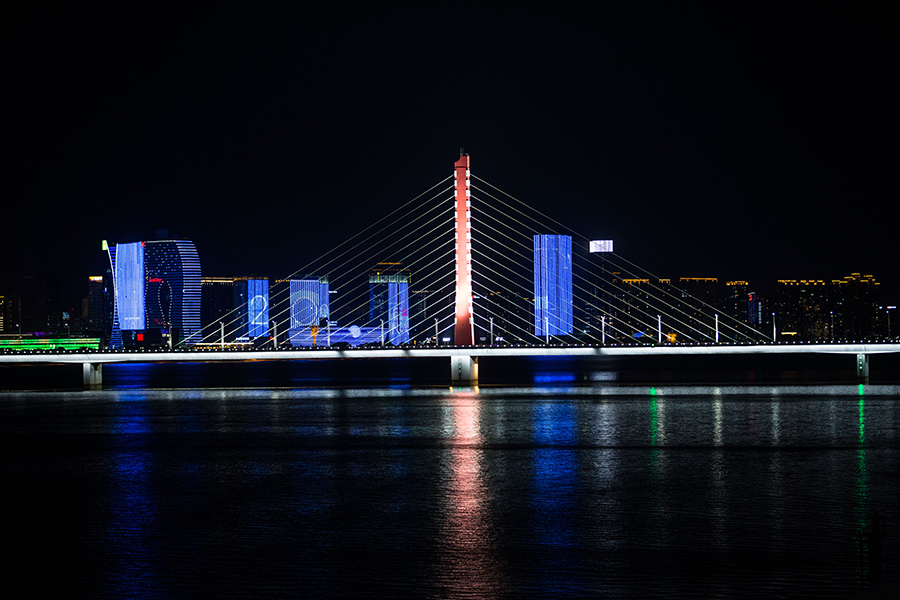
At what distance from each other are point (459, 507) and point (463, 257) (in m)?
53.6

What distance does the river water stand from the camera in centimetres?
1161

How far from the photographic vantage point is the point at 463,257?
70625 millimetres

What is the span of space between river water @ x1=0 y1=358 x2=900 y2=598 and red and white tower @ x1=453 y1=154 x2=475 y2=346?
29.1 m

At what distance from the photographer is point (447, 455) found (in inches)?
1056

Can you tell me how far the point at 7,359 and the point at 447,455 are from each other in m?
61.8

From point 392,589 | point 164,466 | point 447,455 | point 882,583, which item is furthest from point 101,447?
point 882,583

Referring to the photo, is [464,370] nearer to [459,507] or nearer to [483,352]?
[483,352]

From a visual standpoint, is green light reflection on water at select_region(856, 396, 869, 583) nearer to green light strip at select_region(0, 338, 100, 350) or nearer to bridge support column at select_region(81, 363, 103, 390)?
bridge support column at select_region(81, 363, 103, 390)

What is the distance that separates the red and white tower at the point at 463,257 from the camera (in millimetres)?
68562

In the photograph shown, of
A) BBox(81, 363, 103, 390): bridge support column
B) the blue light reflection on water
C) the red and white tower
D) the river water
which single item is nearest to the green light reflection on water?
the river water

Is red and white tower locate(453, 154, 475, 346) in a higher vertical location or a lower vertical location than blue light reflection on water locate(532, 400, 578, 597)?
higher

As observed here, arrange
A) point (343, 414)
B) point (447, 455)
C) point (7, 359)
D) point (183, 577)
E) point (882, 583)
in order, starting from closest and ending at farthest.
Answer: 1. point (882, 583)
2. point (183, 577)
3. point (447, 455)
4. point (343, 414)
5. point (7, 359)

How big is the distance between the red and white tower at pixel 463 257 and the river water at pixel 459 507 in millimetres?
29064

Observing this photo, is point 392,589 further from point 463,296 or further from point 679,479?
point 463,296
